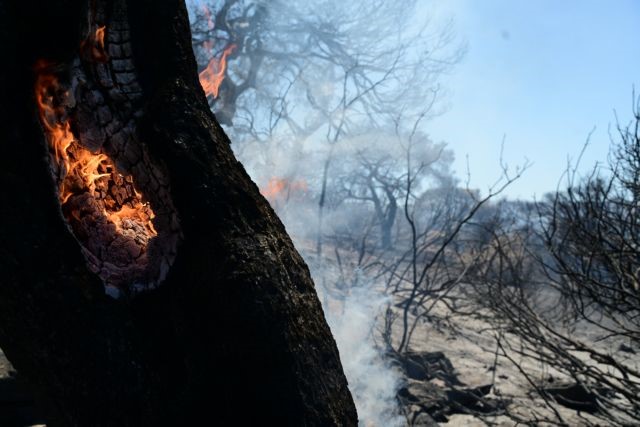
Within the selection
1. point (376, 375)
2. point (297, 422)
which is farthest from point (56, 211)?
point (376, 375)

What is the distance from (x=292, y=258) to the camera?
1155 mm

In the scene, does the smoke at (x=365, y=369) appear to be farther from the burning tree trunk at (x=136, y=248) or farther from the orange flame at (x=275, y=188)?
the orange flame at (x=275, y=188)

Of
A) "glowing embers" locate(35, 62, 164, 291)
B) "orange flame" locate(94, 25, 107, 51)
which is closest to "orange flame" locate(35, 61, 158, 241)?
"glowing embers" locate(35, 62, 164, 291)

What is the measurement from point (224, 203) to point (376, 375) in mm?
4691

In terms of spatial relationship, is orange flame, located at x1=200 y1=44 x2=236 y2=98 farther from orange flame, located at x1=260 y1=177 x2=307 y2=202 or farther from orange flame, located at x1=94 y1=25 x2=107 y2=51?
orange flame, located at x1=94 y1=25 x2=107 y2=51

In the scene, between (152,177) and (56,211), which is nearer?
(56,211)

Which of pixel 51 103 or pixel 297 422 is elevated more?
pixel 51 103

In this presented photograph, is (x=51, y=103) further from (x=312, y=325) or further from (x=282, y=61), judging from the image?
(x=282, y=61)

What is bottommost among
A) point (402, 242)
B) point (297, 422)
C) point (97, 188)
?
point (297, 422)

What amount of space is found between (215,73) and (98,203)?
10.7 m

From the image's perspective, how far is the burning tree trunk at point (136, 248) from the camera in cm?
83

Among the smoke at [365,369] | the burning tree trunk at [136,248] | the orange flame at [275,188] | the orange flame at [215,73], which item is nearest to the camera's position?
the burning tree trunk at [136,248]

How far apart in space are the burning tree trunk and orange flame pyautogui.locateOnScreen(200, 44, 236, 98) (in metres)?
8.50

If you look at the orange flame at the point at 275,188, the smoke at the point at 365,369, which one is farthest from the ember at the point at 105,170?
the orange flame at the point at 275,188
